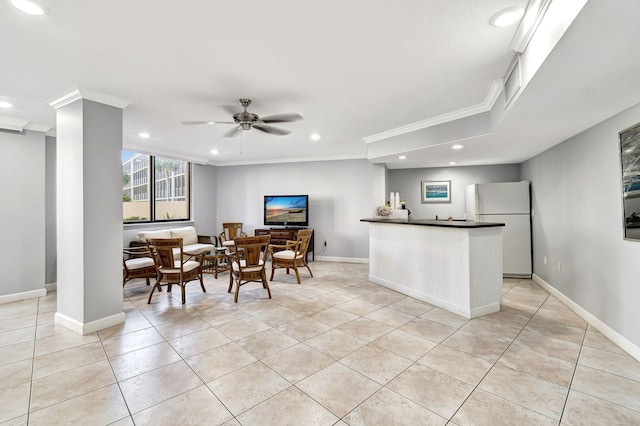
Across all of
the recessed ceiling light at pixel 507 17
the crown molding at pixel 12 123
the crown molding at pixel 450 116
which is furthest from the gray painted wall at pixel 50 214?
the recessed ceiling light at pixel 507 17

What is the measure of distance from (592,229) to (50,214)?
774cm

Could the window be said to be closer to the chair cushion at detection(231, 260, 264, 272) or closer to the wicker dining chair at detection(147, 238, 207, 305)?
the wicker dining chair at detection(147, 238, 207, 305)

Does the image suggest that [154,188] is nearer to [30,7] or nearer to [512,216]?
[30,7]

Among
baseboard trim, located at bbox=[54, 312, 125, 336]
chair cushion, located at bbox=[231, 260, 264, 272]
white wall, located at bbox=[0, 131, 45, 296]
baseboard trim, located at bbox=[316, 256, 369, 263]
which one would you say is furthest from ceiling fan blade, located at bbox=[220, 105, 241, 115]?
baseboard trim, located at bbox=[316, 256, 369, 263]

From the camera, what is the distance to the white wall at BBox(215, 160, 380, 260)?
22.3 ft

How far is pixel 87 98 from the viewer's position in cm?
304

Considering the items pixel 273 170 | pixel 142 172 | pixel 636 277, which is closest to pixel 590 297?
pixel 636 277

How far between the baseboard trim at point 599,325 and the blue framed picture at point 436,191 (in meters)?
2.77

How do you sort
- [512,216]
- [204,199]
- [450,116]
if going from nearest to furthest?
[450,116], [512,216], [204,199]

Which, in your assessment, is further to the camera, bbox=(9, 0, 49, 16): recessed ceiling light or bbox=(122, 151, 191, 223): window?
bbox=(122, 151, 191, 223): window

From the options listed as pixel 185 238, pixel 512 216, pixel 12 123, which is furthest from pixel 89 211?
pixel 512 216

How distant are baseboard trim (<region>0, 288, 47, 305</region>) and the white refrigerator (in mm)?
7537

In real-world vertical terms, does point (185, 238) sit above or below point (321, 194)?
below

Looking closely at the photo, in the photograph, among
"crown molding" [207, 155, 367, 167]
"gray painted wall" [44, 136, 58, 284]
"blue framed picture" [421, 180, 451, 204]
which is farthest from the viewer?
"crown molding" [207, 155, 367, 167]
